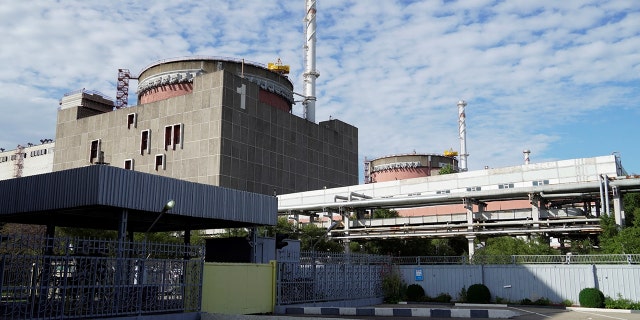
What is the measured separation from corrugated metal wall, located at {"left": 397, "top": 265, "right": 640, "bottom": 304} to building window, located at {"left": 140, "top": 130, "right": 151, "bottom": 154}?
52.4 meters

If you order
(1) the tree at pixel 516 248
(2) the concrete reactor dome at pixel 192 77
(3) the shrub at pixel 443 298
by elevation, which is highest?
(2) the concrete reactor dome at pixel 192 77

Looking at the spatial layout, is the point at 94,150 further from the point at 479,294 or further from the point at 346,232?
the point at 479,294

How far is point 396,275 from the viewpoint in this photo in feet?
119

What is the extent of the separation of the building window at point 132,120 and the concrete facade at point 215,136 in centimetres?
14

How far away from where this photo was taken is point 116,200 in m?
20.4

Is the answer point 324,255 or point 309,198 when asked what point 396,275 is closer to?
point 324,255

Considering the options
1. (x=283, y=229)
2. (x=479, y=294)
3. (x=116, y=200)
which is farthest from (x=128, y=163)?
(x=116, y=200)

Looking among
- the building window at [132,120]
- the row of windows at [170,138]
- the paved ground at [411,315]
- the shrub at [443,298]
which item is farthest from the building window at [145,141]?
the paved ground at [411,315]

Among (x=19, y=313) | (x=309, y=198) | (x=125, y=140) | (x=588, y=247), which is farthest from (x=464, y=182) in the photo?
(x=19, y=313)

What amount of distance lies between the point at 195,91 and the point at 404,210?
31.4 meters

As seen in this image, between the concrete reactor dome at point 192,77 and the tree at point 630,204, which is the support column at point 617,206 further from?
the concrete reactor dome at point 192,77

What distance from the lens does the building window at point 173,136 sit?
3016 inches

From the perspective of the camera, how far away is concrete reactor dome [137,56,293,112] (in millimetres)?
79438

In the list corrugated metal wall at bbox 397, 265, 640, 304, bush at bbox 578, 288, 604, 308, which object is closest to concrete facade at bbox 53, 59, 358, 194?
corrugated metal wall at bbox 397, 265, 640, 304
